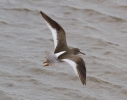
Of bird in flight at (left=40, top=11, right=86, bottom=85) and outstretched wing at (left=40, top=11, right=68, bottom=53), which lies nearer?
bird in flight at (left=40, top=11, right=86, bottom=85)

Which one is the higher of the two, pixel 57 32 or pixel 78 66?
pixel 57 32

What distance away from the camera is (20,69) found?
27.7ft

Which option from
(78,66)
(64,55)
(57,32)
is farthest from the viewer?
(57,32)

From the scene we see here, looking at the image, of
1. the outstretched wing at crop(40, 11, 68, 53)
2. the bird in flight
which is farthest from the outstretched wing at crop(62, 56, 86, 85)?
the outstretched wing at crop(40, 11, 68, 53)

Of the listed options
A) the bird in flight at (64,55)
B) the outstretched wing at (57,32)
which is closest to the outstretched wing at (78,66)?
the bird in flight at (64,55)

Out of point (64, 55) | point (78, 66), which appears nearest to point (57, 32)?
point (64, 55)

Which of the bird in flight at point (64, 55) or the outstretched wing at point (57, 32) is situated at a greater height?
the outstretched wing at point (57, 32)

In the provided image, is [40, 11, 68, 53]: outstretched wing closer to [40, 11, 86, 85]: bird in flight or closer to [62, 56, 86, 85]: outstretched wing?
[40, 11, 86, 85]: bird in flight

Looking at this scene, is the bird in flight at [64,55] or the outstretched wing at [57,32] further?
the outstretched wing at [57,32]

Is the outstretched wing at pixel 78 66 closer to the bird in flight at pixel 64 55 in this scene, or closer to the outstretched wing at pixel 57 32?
the bird in flight at pixel 64 55

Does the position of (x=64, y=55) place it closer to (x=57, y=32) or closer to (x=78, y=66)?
(x=78, y=66)

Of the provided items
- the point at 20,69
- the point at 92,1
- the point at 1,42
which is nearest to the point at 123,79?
the point at 20,69

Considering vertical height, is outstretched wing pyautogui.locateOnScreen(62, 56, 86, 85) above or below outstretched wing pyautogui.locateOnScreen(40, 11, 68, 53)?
below

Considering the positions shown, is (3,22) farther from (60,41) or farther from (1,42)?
(60,41)
